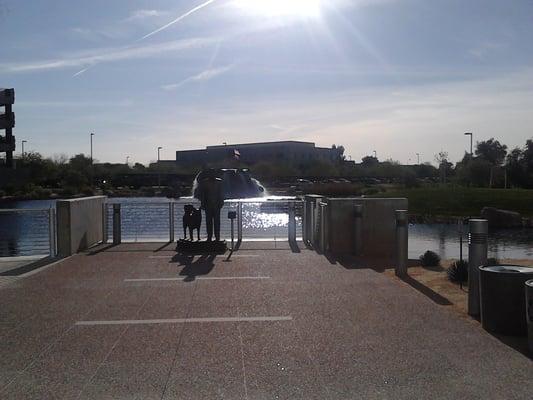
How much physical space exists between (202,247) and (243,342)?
823cm

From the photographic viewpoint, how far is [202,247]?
15.6 metres

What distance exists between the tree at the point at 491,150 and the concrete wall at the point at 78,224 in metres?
95.8

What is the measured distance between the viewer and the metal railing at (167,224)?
17984 millimetres

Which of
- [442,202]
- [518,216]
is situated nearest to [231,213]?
[518,216]

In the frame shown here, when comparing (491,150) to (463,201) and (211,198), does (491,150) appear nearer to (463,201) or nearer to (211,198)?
(463,201)

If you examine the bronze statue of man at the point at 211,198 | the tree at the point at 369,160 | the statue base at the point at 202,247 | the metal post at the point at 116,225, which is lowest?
the statue base at the point at 202,247

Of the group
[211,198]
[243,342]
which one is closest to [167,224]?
[211,198]

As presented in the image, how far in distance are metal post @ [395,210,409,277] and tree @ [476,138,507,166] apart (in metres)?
98.4

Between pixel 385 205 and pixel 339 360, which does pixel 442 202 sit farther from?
pixel 339 360

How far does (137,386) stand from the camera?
5969 mm

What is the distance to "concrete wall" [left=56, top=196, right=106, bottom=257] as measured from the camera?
14.9m

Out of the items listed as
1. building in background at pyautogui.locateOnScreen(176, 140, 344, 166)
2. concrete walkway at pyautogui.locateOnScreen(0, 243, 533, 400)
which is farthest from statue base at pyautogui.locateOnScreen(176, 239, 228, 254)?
building in background at pyautogui.locateOnScreen(176, 140, 344, 166)

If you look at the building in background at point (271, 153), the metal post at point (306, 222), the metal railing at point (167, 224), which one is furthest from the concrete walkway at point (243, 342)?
the building in background at point (271, 153)

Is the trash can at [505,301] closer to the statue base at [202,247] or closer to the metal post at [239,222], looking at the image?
the statue base at [202,247]
